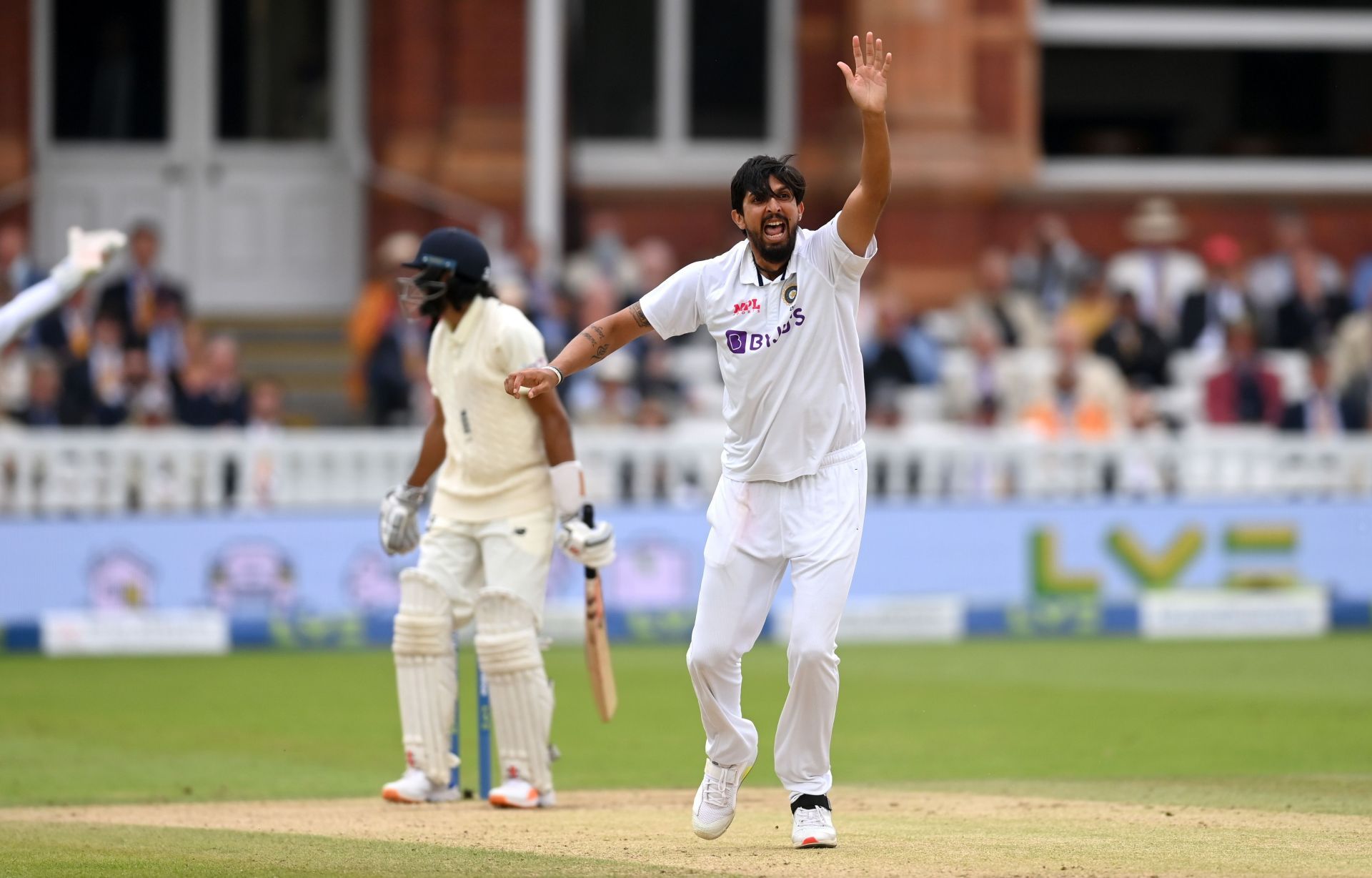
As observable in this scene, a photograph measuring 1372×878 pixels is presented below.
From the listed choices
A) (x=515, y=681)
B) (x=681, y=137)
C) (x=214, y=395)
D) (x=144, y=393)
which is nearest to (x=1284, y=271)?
(x=681, y=137)

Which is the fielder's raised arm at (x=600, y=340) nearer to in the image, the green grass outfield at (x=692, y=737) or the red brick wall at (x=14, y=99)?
the green grass outfield at (x=692, y=737)

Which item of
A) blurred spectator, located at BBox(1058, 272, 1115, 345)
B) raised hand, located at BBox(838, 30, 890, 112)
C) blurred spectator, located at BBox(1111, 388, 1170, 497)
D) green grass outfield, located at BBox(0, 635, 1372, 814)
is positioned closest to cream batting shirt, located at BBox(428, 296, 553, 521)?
green grass outfield, located at BBox(0, 635, 1372, 814)

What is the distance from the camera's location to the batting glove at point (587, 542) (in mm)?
7965

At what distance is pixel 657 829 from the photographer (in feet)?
23.5

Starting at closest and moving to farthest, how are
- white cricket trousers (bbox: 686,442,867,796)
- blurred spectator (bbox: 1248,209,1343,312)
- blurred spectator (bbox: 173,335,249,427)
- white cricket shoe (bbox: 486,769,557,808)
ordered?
white cricket trousers (bbox: 686,442,867,796) < white cricket shoe (bbox: 486,769,557,808) < blurred spectator (bbox: 173,335,249,427) < blurred spectator (bbox: 1248,209,1343,312)

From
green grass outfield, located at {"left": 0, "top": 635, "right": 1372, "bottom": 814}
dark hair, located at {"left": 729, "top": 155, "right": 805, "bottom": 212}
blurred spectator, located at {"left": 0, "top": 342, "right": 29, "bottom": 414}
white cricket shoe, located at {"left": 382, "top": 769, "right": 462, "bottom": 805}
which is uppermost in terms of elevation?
dark hair, located at {"left": 729, "top": 155, "right": 805, "bottom": 212}

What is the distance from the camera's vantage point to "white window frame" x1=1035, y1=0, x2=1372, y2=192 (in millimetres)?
19734

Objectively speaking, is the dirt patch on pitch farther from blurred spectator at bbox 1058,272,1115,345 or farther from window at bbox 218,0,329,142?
window at bbox 218,0,329,142

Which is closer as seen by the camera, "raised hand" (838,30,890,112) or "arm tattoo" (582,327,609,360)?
"raised hand" (838,30,890,112)

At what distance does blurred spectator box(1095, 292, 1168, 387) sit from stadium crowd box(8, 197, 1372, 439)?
0.01 metres

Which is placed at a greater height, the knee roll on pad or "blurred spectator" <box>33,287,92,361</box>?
"blurred spectator" <box>33,287,92,361</box>

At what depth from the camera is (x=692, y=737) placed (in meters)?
10.5

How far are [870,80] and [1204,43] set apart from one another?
14.7m

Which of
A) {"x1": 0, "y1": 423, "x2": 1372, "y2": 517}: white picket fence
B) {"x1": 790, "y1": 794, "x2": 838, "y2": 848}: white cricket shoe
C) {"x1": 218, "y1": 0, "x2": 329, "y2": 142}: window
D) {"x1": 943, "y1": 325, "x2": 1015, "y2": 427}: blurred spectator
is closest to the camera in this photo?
{"x1": 790, "y1": 794, "x2": 838, "y2": 848}: white cricket shoe
